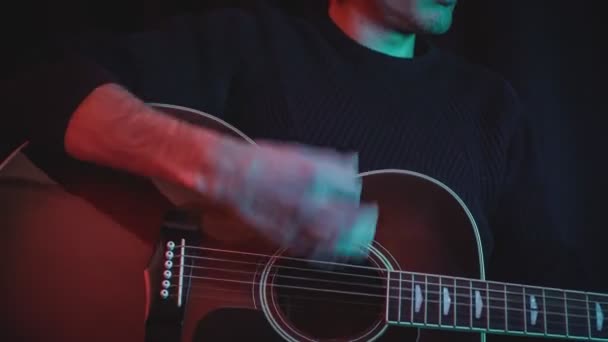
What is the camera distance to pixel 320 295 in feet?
2.59

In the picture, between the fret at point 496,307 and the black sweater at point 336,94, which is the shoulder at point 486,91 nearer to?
the black sweater at point 336,94

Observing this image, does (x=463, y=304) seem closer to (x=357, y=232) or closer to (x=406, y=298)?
(x=406, y=298)

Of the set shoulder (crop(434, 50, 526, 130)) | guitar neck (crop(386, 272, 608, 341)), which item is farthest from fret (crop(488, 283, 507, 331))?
shoulder (crop(434, 50, 526, 130))

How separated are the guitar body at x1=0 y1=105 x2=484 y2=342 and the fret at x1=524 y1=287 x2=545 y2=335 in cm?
9

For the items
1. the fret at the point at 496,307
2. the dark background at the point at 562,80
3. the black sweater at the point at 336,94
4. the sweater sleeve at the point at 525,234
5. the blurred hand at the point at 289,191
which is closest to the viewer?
the blurred hand at the point at 289,191

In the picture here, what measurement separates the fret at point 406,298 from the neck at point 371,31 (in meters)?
0.49

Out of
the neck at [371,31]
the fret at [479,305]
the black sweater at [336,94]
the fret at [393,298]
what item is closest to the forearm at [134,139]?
the black sweater at [336,94]

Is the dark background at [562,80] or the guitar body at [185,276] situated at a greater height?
the dark background at [562,80]

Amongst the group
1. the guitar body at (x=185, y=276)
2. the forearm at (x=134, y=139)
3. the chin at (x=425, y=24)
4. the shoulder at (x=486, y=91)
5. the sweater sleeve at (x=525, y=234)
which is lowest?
the guitar body at (x=185, y=276)

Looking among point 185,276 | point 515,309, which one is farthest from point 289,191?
point 515,309

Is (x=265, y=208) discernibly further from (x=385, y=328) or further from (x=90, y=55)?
(x=90, y=55)

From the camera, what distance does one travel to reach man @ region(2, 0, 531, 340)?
64 centimetres

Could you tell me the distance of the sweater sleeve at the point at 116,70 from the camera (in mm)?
728

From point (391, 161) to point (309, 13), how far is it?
41 cm
